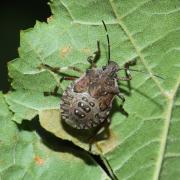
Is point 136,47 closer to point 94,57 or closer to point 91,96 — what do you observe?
point 94,57

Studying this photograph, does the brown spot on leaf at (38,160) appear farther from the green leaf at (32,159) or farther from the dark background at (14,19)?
the dark background at (14,19)

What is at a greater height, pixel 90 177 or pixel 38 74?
pixel 38 74

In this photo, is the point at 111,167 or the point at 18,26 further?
the point at 18,26

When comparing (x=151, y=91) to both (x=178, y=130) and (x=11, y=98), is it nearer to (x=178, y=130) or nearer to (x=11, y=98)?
(x=178, y=130)

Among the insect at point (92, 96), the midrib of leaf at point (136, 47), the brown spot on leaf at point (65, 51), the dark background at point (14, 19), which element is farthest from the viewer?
the dark background at point (14, 19)

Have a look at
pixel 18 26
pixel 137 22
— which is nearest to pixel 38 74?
pixel 137 22

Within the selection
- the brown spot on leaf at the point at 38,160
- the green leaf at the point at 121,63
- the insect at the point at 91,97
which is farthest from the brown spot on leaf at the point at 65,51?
the brown spot on leaf at the point at 38,160
